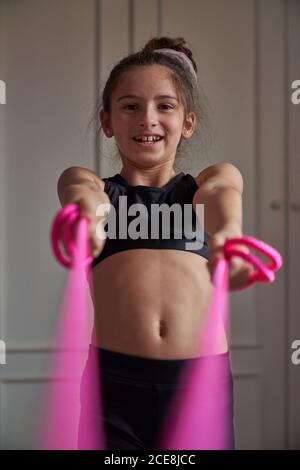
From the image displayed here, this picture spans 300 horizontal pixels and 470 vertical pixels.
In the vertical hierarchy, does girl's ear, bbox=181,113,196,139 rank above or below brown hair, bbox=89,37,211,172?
below

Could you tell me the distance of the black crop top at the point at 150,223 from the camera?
0.89 meters

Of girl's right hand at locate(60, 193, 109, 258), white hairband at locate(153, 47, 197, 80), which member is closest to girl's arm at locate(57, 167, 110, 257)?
girl's right hand at locate(60, 193, 109, 258)

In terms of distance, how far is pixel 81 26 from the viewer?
138 centimetres

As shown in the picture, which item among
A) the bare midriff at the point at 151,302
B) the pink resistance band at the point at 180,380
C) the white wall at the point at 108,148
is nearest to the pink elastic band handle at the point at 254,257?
the pink resistance band at the point at 180,380

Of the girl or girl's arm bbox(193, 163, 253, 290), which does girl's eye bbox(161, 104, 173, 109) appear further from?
girl's arm bbox(193, 163, 253, 290)

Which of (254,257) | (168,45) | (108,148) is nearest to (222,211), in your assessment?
(254,257)

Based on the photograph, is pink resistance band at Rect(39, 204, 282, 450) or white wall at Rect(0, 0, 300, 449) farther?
white wall at Rect(0, 0, 300, 449)

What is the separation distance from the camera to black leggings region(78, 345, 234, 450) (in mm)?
839

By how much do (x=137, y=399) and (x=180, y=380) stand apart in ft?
0.20

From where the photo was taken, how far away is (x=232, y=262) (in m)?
0.62

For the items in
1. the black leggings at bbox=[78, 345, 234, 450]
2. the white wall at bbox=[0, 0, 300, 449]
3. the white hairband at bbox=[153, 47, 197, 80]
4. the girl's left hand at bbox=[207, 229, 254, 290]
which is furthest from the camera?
the white wall at bbox=[0, 0, 300, 449]

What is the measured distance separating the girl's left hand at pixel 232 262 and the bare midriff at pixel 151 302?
215 mm

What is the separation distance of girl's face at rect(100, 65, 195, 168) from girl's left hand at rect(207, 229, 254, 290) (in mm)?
269

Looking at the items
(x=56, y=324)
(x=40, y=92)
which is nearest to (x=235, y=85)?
(x=40, y=92)
